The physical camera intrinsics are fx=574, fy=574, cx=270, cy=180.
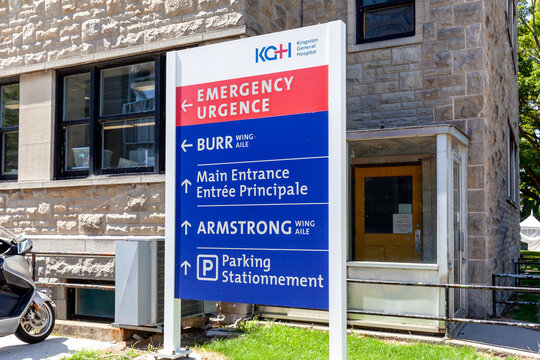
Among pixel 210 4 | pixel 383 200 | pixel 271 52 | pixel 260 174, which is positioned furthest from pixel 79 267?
pixel 271 52

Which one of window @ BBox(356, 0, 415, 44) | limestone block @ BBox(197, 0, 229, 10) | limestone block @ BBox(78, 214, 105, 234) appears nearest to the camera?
limestone block @ BBox(197, 0, 229, 10)

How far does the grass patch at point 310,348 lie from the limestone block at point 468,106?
3.42 m

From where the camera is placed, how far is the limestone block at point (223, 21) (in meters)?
7.77

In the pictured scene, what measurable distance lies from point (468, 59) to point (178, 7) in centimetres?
421

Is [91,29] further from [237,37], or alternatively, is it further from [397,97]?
[397,97]

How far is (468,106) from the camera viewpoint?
26.6 ft

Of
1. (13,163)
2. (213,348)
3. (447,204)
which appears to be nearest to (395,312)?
(447,204)

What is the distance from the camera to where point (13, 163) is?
9.85 meters

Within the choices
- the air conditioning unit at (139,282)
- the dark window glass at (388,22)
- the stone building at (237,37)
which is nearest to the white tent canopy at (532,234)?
the stone building at (237,37)

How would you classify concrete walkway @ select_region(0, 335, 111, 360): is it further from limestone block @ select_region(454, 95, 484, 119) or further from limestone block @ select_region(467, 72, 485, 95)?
limestone block @ select_region(467, 72, 485, 95)

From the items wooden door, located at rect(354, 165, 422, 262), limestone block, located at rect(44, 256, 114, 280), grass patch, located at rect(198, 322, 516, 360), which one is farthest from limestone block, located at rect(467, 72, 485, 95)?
limestone block, located at rect(44, 256, 114, 280)

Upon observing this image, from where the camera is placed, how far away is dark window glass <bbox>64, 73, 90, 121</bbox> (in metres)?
9.17

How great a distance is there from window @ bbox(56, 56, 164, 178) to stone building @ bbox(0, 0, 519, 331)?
0.02 metres

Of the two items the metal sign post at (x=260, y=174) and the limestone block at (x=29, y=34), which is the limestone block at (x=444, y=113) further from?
the limestone block at (x=29, y=34)
